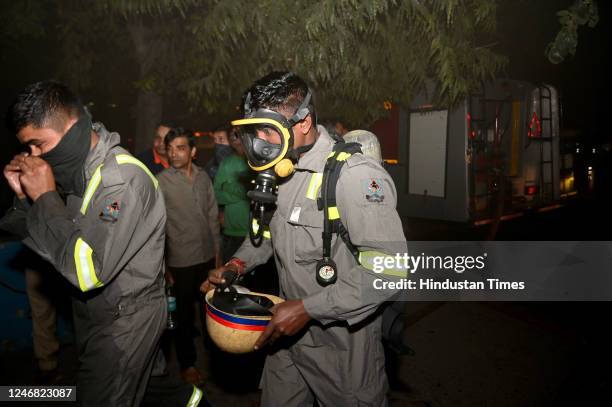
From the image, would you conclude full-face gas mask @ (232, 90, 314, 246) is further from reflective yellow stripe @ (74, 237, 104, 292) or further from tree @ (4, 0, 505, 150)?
tree @ (4, 0, 505, 150)

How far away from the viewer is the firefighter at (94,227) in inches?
84.9

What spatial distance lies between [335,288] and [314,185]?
577 mm

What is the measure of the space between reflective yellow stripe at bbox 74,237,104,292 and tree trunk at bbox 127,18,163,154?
6.57 m

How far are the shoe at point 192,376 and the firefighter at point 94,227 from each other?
5.72 ft

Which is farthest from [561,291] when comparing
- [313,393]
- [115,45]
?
[115,45]

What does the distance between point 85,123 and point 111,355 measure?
4.25 feet

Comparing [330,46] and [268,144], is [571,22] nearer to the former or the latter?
[330,46]

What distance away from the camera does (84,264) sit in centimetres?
212

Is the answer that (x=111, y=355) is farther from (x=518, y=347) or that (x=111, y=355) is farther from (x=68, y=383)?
(x=518, y=347)

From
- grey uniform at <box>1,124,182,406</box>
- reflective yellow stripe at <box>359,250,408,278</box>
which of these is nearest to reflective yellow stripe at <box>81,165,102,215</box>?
grey uniform at <box>1,124,182,406</box>

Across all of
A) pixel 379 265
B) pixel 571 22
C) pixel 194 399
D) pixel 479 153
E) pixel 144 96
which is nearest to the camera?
pixel 379 265

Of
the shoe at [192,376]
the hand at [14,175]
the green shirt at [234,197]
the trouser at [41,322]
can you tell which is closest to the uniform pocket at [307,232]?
the hand at [14,175]

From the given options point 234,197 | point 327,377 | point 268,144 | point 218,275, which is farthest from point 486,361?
point 268,144

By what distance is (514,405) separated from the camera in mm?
3926
